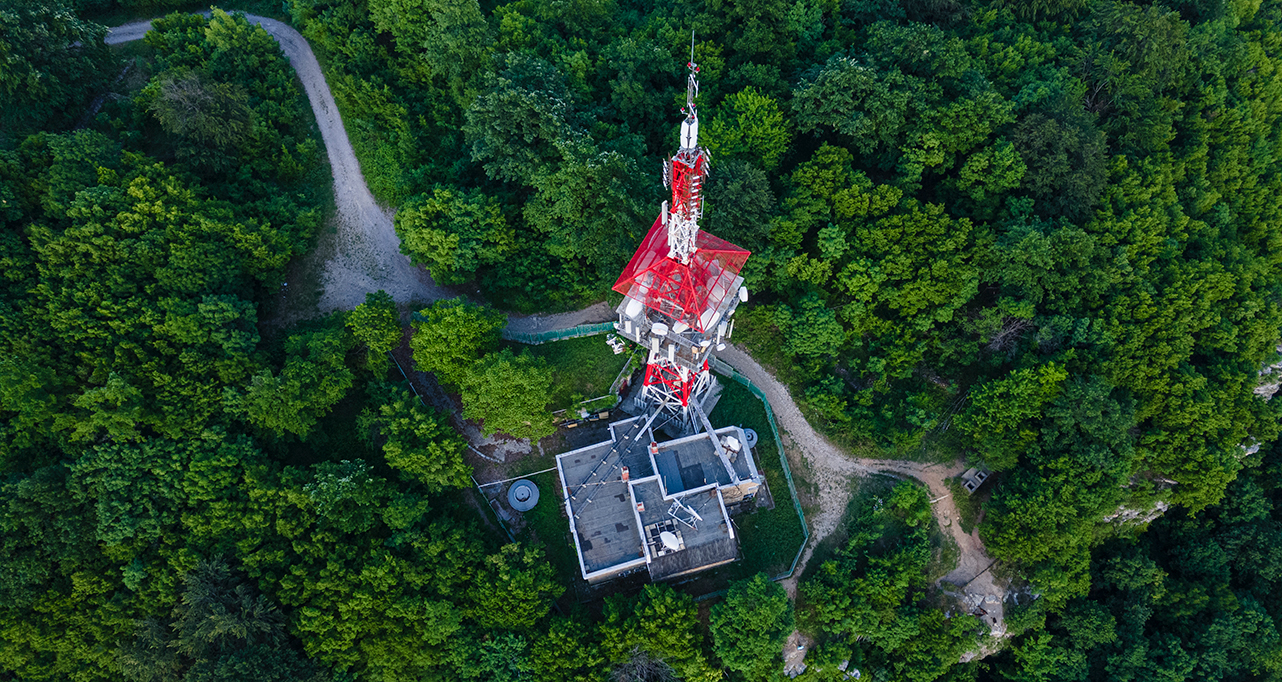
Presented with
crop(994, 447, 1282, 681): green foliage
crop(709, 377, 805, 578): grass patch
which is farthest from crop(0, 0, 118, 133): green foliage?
crop(994, 447, 1282, 681): green foliage

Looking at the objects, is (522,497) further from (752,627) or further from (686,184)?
(686,184)

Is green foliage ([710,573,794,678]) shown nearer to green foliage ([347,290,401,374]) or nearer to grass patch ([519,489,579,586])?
grass patch ([519,489,579,586])

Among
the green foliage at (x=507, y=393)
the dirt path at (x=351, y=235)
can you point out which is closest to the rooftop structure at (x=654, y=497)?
the green foliage at (x=507, y=393)

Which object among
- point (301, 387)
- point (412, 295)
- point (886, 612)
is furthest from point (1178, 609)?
point (301, 387)

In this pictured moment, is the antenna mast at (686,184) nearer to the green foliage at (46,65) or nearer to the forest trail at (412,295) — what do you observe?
the forest trail at (412,295)

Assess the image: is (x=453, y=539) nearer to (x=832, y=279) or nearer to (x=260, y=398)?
(x=260, y=398)
